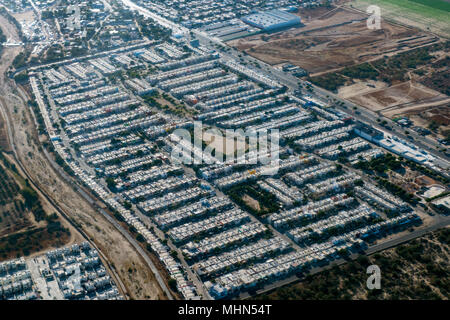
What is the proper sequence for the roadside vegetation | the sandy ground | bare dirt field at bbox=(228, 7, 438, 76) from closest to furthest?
1. the roadside vegetation
2. the sandy ground
3. bare dirt field at bbox=(228, 7, 438, 76)

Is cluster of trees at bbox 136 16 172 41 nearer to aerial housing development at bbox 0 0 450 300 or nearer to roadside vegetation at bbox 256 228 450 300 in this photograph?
aerial housing development at bbox 0 0 450 300

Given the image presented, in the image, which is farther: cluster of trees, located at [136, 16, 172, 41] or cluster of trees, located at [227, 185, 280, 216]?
cluster of trees, located at [136, 16, 172, 41]

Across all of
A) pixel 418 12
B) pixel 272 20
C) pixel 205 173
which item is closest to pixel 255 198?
pixel 205 173

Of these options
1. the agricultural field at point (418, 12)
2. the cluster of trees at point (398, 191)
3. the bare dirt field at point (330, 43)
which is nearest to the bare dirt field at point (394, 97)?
the bare dirt field at point (330, 43)

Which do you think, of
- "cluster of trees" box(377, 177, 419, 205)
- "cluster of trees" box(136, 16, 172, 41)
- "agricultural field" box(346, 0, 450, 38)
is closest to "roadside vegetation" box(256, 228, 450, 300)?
"cluster of trees" box(377, 177, 419, 205)

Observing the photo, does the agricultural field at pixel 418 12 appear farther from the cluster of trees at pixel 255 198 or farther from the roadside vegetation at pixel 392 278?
the roadside vegetation at pixel 392 278
